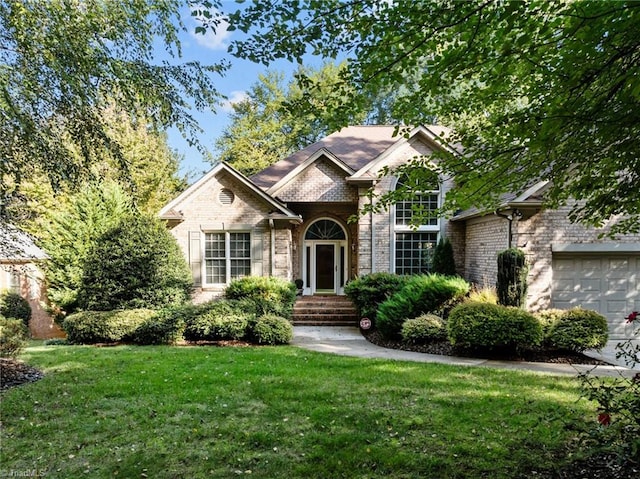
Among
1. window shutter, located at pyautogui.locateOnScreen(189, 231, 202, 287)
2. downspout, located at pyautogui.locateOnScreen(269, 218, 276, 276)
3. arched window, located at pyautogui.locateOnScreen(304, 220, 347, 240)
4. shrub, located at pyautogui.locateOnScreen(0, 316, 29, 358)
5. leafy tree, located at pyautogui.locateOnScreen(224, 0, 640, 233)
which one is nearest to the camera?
leafy tree, located at pyautogui.locateOnScreen(224, 0, 640, 233)

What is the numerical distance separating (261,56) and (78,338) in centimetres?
966

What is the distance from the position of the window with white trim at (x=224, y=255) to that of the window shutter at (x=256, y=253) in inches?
9.9

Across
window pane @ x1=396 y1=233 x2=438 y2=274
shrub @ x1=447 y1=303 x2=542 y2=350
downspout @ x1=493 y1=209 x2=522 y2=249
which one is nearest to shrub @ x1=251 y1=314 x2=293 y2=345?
shrub @ x1=447 y1=303 x2=542 y2=350

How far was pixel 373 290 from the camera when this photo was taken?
11359 millimetres

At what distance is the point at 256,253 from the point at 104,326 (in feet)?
17.1

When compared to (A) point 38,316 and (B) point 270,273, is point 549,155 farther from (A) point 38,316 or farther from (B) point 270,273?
(A) point 38,316

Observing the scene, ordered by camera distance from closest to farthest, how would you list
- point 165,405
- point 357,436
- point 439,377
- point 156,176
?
point 357,436 < point 165,405 < point 439,377 < point 156,176

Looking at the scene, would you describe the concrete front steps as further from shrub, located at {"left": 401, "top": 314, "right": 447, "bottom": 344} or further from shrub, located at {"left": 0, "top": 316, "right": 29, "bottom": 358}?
shrub, located at {"left": 0, "top": 316, "right": 29, "bottom": 358}

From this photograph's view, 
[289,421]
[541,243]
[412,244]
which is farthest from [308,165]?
[289,421]

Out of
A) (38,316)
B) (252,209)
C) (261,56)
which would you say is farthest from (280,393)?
(38,316)

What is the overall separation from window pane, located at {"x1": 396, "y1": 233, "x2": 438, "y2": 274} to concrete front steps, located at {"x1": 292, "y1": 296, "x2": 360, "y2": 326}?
2.32m

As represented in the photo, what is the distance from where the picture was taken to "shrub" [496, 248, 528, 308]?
898 cm

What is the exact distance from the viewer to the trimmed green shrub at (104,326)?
373 inches

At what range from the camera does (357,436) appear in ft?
13.0
